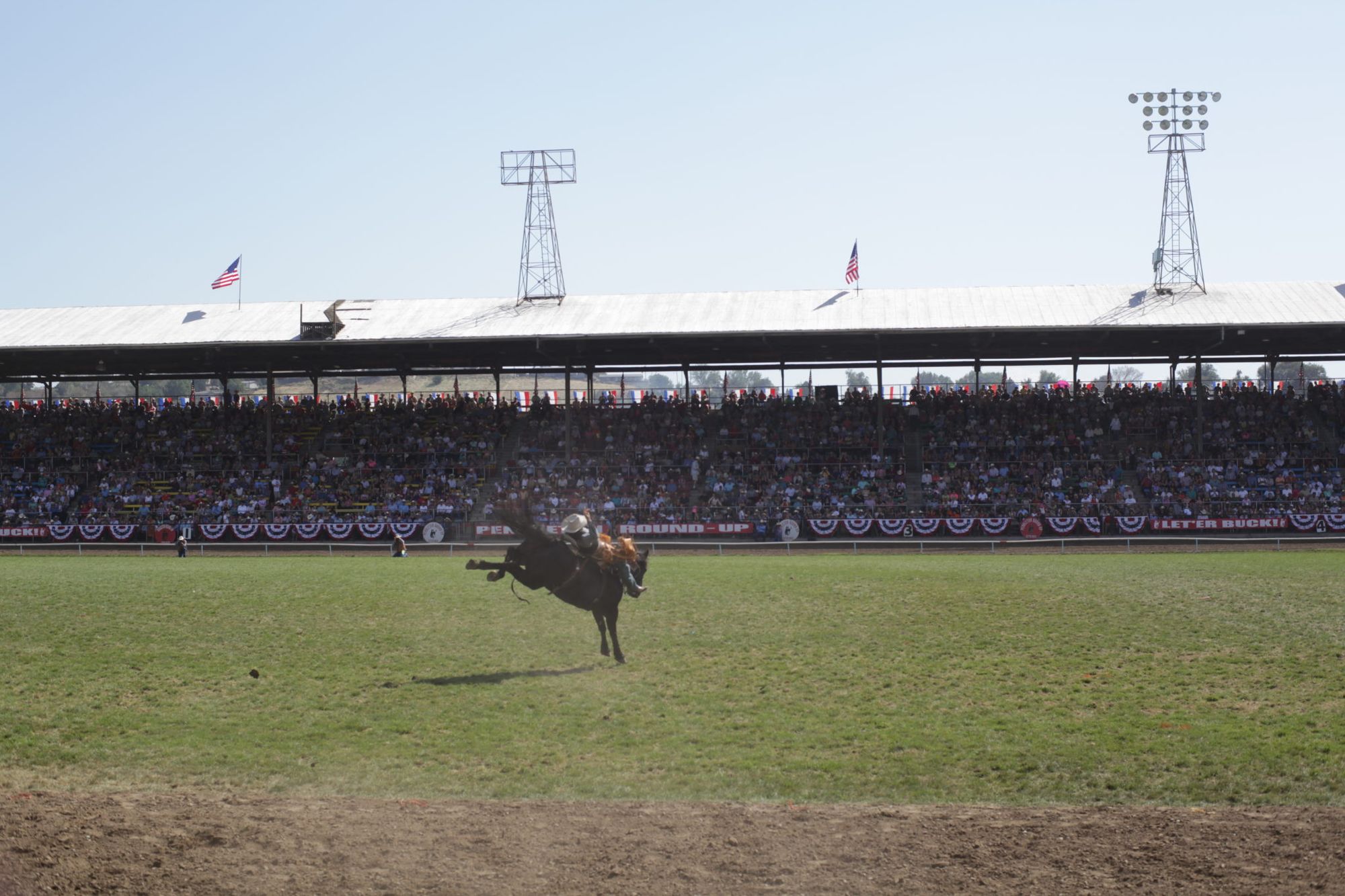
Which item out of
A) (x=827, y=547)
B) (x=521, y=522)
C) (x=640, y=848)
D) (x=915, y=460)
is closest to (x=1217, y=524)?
(x=915, y=460)

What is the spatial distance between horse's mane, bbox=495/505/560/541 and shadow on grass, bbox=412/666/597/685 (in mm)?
2578

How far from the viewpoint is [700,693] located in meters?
15.8

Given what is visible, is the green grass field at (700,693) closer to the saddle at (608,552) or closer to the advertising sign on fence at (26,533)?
the saddle at (608,552)

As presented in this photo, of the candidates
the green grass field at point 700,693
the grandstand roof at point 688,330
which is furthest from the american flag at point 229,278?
the green grass field at point 700,693

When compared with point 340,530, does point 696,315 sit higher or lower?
higher

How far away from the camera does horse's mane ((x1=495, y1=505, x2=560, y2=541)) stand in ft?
48.3

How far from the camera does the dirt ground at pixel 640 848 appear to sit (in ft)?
31.4

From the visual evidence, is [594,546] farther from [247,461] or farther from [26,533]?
[247,461]

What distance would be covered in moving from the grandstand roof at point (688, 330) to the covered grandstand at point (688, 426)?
217mm

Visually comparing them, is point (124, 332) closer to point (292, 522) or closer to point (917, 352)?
point (292, 522)

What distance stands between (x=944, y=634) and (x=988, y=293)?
119 ft

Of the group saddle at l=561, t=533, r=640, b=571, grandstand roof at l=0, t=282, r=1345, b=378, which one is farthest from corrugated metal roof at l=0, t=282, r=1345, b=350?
saddle at l=561, t=533, r=640, b=571

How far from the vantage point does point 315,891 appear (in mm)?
9453

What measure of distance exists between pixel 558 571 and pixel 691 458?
35121 millimetres
